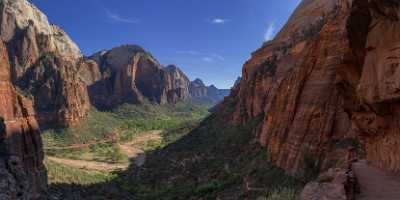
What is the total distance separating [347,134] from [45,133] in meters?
128

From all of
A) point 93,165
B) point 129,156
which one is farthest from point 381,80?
point 129,156

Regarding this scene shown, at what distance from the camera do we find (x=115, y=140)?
144 metres

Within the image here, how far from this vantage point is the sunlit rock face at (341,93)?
57.3 ft

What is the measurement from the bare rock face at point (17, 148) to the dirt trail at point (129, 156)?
151 ft

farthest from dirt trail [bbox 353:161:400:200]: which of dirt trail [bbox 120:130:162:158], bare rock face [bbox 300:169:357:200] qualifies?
dirt trail [bbox 120:130:162:158]

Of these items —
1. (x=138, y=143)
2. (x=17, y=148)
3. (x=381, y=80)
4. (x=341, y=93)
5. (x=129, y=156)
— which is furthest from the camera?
(x=138, y=143)

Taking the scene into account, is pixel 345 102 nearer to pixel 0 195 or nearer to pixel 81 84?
pixel 0 195

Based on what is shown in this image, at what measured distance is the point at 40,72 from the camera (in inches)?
5842

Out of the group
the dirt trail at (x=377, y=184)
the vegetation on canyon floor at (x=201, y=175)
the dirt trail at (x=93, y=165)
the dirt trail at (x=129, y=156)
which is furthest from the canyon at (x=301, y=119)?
the dirt trail at (x=129, y=156)

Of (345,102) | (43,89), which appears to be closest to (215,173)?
(345,102)

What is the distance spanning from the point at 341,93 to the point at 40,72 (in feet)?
473

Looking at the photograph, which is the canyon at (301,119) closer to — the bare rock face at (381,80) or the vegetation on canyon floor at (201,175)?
the bare rock face at (381,80)

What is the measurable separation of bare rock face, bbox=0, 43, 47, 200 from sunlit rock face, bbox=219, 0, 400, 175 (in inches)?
1108

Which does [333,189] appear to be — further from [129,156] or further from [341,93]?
[129,156]
